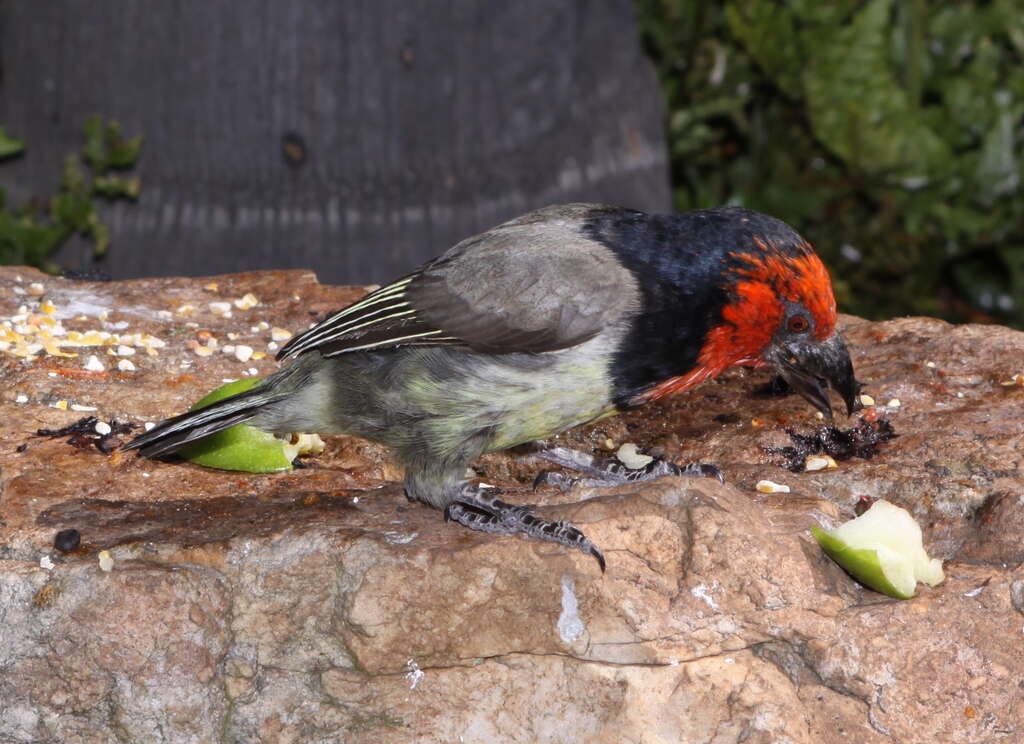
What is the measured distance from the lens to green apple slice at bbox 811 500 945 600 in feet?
12.1

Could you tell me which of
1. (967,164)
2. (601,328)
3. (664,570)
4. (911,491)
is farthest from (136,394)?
(967,164)

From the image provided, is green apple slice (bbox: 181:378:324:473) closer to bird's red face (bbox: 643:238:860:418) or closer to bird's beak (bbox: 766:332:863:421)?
bird's red face (bbox: 643:238:860:418)

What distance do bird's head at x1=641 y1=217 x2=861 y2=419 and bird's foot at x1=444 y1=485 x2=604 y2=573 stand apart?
0.58m

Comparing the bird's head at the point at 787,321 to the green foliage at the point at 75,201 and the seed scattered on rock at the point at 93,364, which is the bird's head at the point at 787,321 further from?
the green foliage at the point at 75,201

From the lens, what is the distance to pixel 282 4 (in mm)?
6449

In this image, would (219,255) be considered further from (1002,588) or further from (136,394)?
(1002,588)

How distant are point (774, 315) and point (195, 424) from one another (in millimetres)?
1890

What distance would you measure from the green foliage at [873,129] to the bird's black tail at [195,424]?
5.12 m

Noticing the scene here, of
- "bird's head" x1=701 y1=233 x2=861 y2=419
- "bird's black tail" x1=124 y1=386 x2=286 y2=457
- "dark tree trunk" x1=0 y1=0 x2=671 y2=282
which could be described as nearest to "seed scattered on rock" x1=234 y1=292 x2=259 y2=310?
"dark tree trunk" x1=0 y1=0 x2=671 y2=282

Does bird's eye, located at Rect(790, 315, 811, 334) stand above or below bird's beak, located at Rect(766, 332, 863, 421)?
above

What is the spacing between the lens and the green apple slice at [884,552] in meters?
3.68

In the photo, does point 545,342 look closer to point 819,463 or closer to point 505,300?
point 505,300

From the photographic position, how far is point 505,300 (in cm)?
428

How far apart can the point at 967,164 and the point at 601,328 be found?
5.20 meters
